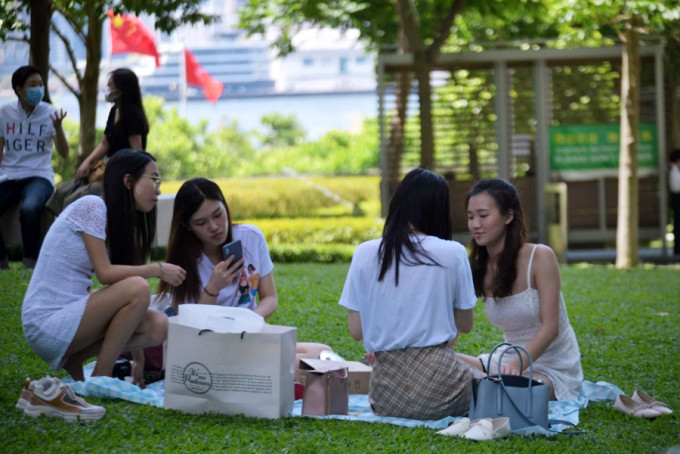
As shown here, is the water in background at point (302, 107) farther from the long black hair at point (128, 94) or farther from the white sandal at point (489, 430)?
the white sandal at point (489, 430)

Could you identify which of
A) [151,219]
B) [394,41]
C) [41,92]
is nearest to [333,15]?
[394,41]

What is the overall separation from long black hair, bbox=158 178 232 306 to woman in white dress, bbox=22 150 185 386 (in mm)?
199

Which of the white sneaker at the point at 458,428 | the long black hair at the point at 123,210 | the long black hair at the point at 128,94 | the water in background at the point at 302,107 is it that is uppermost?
the water in background at the point at 302,107

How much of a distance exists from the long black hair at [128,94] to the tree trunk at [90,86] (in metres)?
4.24

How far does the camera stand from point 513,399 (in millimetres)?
4531

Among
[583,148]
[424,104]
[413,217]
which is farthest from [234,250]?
[583,148]

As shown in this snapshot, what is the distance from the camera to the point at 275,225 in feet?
57.6

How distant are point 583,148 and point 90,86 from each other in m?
7.02

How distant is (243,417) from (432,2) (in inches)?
488

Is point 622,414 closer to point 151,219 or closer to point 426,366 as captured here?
point 426,366

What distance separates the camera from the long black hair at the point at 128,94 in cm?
801

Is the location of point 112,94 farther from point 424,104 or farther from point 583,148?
point 583,148

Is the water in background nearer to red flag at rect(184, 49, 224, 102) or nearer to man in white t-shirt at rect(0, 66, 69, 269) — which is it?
red flag at rect(184, 49, 224, 102)

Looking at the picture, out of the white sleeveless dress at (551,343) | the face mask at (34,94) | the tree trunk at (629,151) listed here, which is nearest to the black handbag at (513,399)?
the white sleeveless dress at (551,343)
